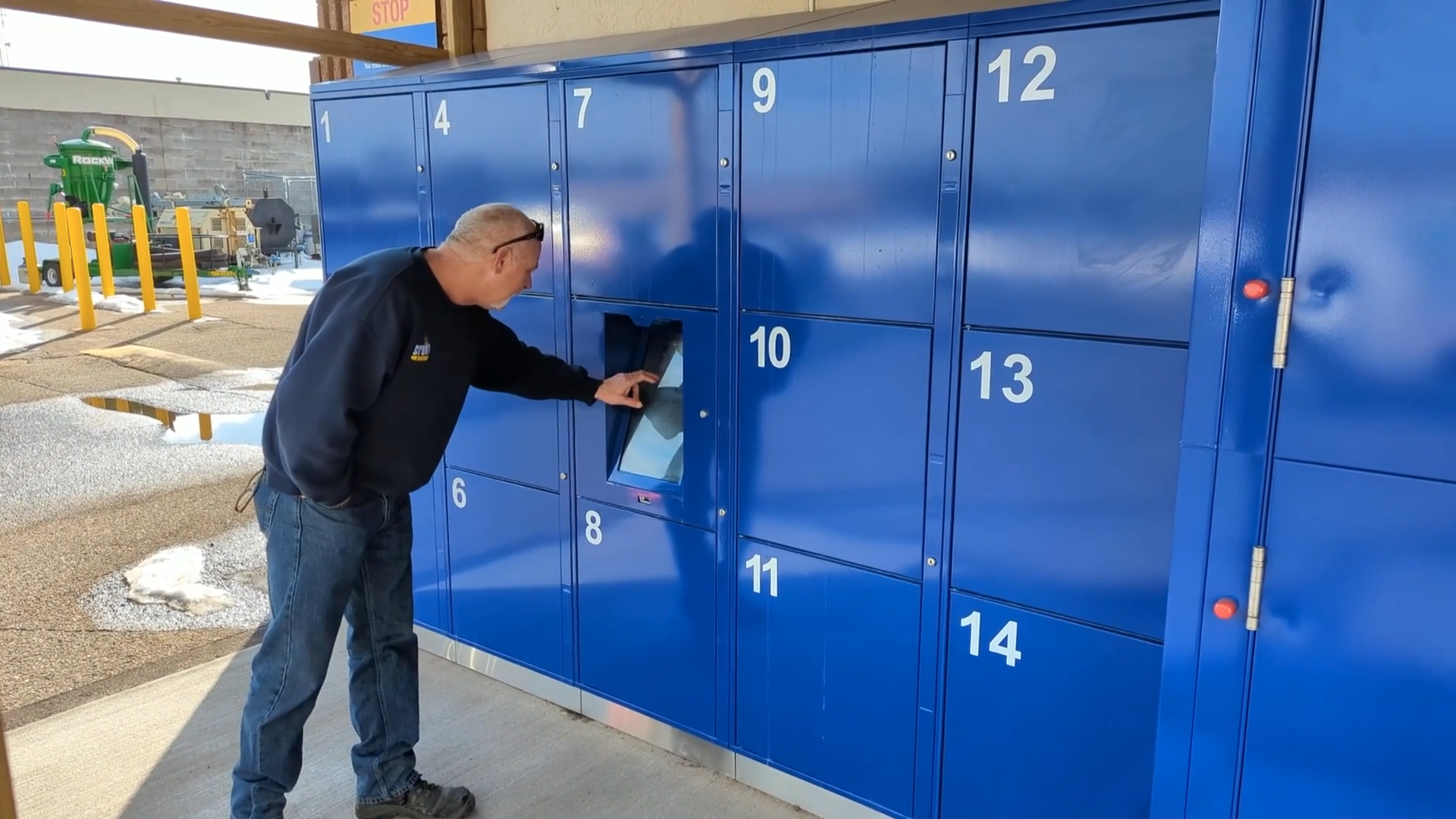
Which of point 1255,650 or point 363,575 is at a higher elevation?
point 1255,650

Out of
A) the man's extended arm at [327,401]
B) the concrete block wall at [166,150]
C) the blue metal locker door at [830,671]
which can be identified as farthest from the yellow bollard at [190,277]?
the blue metal locker door at [830,671]

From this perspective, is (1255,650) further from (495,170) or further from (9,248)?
(9,248)

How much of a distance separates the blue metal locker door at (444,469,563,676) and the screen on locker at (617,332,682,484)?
0.44 meters

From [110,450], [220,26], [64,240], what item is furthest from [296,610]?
[64,240]

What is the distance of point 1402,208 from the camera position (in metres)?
1.61

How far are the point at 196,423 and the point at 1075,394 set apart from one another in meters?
8.08

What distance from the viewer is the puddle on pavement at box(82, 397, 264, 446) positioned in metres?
8.05

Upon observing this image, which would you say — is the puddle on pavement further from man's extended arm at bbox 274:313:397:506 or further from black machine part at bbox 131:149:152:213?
black machine part at bbox 131:149:152:213

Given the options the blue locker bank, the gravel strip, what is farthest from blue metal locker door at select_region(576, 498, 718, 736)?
the gravel strip

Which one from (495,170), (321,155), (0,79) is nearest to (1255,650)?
(495,170)

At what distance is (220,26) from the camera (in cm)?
320

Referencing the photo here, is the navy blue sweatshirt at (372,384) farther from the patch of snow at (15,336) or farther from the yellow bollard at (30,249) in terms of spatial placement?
the yellow bollard at (30,249)

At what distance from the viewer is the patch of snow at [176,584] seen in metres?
4.98

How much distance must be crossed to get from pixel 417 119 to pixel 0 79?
71.4ft
